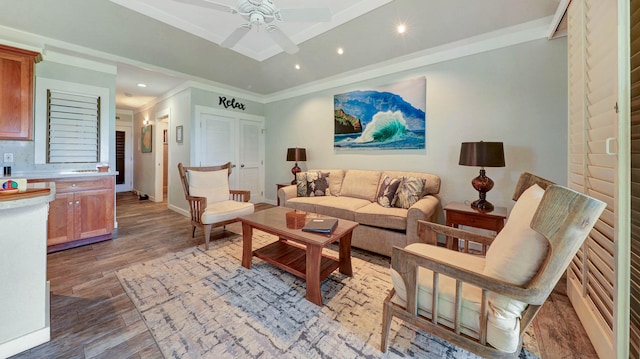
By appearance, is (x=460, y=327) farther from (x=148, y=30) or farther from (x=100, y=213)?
(x=148, y=30)

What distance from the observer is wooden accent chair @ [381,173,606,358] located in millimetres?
827

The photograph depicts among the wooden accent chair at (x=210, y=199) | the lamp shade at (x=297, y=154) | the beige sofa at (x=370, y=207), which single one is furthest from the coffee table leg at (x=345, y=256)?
the lamp shade at (x=297, y=154)

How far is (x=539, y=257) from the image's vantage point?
0.94 m

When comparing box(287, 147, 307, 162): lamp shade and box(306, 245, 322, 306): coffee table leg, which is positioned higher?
box(287, 147, 307, 162): lamp shade

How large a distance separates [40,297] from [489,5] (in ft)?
13.9

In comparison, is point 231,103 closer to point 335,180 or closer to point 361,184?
point 335,180

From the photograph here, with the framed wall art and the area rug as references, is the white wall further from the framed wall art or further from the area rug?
the framed wall art

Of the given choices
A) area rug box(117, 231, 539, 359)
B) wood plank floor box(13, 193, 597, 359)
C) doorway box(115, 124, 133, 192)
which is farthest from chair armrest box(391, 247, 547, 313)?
doorway box(115, 124, 133, 192)

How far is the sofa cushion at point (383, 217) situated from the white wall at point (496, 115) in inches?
36.1

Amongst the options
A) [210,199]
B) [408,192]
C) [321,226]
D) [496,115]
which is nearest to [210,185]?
[210,199]

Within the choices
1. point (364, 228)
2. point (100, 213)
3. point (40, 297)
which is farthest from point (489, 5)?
point (100, 213)

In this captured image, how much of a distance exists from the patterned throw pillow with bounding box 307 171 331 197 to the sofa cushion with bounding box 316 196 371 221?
347 mm

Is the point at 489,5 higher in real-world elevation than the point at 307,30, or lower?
lower

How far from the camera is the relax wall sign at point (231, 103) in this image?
4.64 m
